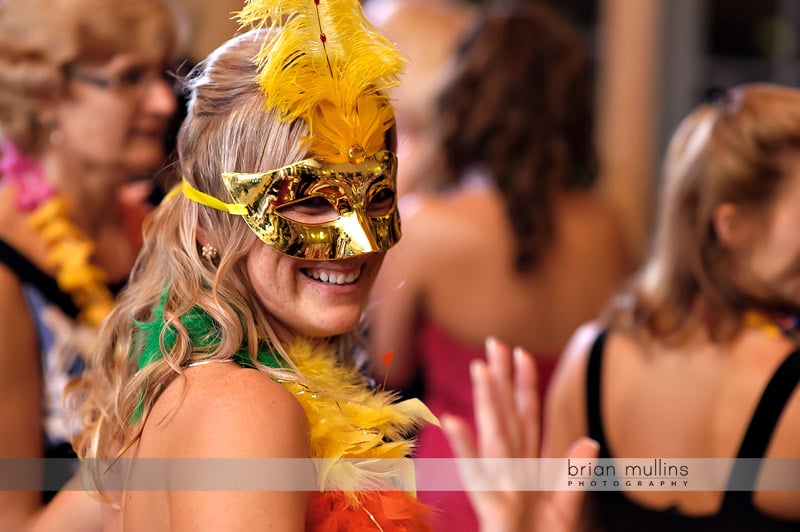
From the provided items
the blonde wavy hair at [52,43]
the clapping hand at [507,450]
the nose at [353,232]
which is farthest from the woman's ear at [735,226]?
the blonde wavy hair at [52,43]

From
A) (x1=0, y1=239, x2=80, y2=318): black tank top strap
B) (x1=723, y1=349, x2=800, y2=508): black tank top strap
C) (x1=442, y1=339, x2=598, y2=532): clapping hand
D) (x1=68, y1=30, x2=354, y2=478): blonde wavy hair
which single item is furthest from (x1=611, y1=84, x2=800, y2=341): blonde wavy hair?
(x1=0, y1=239, x2=80, y2=318): black tank top strap

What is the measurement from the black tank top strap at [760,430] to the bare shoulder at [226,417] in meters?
0.79

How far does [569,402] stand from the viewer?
Answer: 65.9 inches

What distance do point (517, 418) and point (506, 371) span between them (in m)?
0.07

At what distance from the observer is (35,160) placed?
1.80 metres

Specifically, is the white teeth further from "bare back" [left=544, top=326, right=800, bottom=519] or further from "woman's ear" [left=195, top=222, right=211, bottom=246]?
"bare back" [left=544, top=326, right=800, bottom=519]

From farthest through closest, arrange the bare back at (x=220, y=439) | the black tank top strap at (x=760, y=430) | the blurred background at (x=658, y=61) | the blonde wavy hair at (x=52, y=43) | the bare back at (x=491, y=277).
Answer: the blurred background at (x=658, y=61) → the bare back at (x=491, y=277) → the blonde wavy hair at (x=52, y=43) → the black tank top strap at (x=760, y=430) → the bare back at (x=220, y=439)

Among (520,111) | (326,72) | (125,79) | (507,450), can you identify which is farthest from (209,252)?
(520,111)

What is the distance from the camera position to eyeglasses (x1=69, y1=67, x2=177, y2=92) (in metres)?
1.72

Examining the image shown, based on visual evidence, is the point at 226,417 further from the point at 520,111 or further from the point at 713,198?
the point at 520,111

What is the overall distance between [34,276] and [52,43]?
42 cm

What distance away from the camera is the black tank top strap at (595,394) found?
1.61 metres

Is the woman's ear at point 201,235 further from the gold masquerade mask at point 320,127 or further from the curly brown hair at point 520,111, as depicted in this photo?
the curly brown hair at point 520,111

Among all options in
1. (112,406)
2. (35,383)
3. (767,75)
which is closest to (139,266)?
(112,406)
